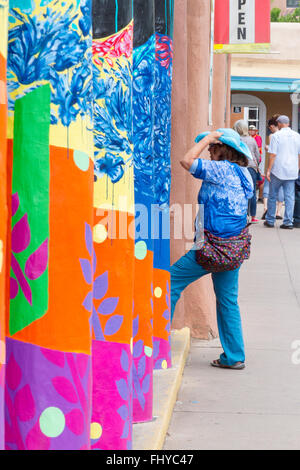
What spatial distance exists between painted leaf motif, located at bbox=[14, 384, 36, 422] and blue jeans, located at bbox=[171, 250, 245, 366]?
136 inches

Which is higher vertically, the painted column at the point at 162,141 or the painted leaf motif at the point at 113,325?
the painted column at the point at 162,141

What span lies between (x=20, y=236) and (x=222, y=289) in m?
3.77

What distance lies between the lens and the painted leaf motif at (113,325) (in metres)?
3.94

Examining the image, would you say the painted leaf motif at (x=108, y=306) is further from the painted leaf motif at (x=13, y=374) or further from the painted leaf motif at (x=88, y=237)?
the painted leaf motif at (x=13, y=374)

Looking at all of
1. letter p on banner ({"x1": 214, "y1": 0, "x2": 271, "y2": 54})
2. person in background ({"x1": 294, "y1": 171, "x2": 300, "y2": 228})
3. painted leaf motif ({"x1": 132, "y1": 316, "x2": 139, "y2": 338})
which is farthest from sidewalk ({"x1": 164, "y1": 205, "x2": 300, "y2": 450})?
person in background ({"x1": 294, "y1": 171, "x2": 300, "y2": 228})

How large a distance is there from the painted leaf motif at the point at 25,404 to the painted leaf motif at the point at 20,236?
1.61 ft

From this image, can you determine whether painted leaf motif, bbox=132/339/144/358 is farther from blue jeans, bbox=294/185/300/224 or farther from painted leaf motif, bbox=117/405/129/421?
blue jeans, bbox=294/185/300/224

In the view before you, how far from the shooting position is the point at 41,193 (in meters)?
2.95

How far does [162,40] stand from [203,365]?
2645 mm

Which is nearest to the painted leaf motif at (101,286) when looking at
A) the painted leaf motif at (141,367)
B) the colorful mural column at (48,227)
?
the colorful mural column at (48,227)

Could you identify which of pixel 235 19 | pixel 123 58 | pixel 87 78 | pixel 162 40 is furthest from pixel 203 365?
pixel 235 19

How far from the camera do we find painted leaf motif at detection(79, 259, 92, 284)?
314 centimetres

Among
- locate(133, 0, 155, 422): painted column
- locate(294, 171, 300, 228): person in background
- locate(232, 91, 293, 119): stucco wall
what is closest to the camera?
locate(133, 0, 155, 422): painted column
